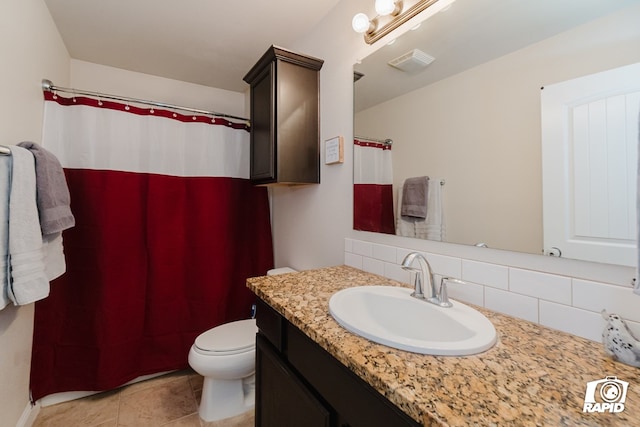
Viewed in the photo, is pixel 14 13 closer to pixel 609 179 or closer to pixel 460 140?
pixel 460 140

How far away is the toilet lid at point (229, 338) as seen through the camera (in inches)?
57.5

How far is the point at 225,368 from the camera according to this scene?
1430 mm

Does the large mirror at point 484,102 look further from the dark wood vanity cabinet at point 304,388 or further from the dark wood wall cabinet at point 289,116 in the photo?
the dark wood vanity cabinet at point 304,388

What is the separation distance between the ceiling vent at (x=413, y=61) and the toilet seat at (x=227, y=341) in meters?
1.55

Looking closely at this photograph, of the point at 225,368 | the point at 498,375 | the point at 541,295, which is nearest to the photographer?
→ the point at 498,375

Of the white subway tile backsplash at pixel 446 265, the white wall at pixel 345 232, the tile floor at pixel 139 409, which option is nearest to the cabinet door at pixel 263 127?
the white wall at pixel 345 232

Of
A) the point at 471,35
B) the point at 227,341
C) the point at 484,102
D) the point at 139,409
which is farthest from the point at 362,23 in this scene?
the point at 139,409

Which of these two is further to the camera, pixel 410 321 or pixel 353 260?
pixel 353 260

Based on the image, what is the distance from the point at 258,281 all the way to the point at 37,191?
99 centimetres

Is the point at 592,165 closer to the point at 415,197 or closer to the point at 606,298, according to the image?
the point at 606,298

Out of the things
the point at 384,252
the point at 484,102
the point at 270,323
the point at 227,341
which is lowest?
the point at 227,341

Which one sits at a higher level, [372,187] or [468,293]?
[372,187]

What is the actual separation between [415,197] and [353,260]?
1.58ft

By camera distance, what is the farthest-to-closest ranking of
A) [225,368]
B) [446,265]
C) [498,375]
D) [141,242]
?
[141,242]
[225,368]
[446,265]
[498,375]
